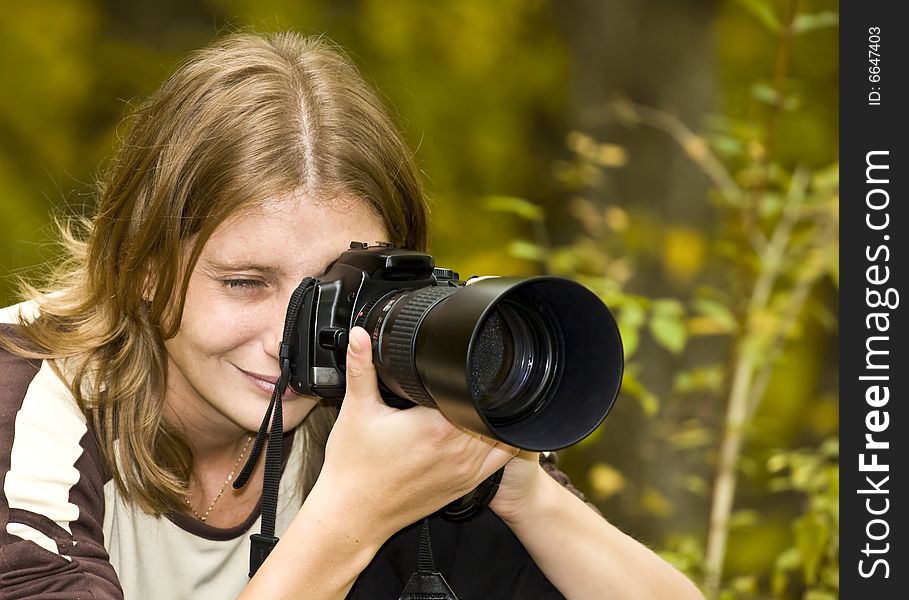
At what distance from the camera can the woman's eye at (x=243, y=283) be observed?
133 centimetres

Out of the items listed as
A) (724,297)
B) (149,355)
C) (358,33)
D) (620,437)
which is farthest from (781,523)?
(149,355)

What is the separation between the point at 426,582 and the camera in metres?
1.34

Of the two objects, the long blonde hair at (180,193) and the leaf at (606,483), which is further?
the leaf at (606,483)

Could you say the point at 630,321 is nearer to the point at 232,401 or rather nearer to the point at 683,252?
the point at 232,401

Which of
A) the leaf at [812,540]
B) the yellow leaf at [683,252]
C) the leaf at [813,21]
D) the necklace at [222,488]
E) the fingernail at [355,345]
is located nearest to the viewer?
the fingernail at [355,345]

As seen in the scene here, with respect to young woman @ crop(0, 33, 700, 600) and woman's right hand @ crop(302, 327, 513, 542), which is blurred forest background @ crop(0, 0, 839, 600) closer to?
young woman @ crop(0, 33, 700, 600)

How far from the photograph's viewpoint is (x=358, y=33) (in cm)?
428

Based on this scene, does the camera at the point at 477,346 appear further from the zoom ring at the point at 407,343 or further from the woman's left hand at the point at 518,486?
the woman's left hand at the point at 518,486

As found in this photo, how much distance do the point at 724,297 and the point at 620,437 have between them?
509mm

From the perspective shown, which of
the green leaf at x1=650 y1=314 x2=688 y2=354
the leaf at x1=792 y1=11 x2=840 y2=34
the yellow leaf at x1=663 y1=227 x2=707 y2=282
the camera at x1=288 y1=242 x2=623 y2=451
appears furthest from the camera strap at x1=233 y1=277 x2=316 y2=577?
the yellow leaf at x1=663 y1=227 x2=707 y2=282

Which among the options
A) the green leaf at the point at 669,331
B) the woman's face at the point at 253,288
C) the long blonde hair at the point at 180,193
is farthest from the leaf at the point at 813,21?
the woman's face at the point at 253,288

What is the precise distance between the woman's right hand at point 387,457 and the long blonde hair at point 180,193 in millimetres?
294

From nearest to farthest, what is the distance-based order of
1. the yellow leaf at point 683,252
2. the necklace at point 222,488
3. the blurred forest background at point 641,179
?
the necklace at point 222,488
the blurred forest background at point 641,179
the yellow leaf at point 683,252

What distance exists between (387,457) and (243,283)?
0.97 feet
